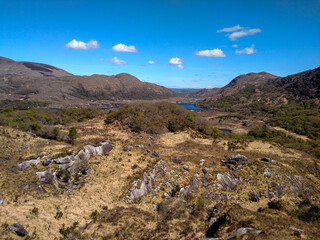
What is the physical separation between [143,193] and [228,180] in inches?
424

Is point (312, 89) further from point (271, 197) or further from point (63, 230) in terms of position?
point (63, 230)

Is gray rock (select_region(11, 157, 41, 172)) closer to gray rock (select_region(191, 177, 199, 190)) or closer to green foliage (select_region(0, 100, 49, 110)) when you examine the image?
gray rock (select_region(191, 177, 199, 190))

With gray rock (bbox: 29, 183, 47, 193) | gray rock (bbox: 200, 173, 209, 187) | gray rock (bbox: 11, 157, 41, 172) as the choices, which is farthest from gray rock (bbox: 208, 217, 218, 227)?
gray rock (bbox: 11, 157, 41, 172)

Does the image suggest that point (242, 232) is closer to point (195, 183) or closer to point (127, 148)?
point (195, 183)

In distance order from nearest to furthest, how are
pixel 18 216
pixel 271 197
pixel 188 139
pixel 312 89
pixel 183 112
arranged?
pixel 18 216 < pixel 271 197 < pixel 188 139 < pixel 183 112 < pixel 312 89

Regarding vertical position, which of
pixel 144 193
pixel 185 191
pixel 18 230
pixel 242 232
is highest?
pixel 242 232

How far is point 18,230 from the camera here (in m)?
10.8

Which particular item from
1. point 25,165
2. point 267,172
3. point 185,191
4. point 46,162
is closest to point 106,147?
point 46,162

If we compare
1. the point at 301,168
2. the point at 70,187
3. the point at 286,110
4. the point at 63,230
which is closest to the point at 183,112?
the point at 301,168

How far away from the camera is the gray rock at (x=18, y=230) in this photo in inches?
426

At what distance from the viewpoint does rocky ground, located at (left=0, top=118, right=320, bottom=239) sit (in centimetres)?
1212

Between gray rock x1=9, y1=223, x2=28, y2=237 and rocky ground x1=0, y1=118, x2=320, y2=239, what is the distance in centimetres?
5

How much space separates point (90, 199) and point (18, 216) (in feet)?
18.6

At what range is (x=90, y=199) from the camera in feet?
54.9
